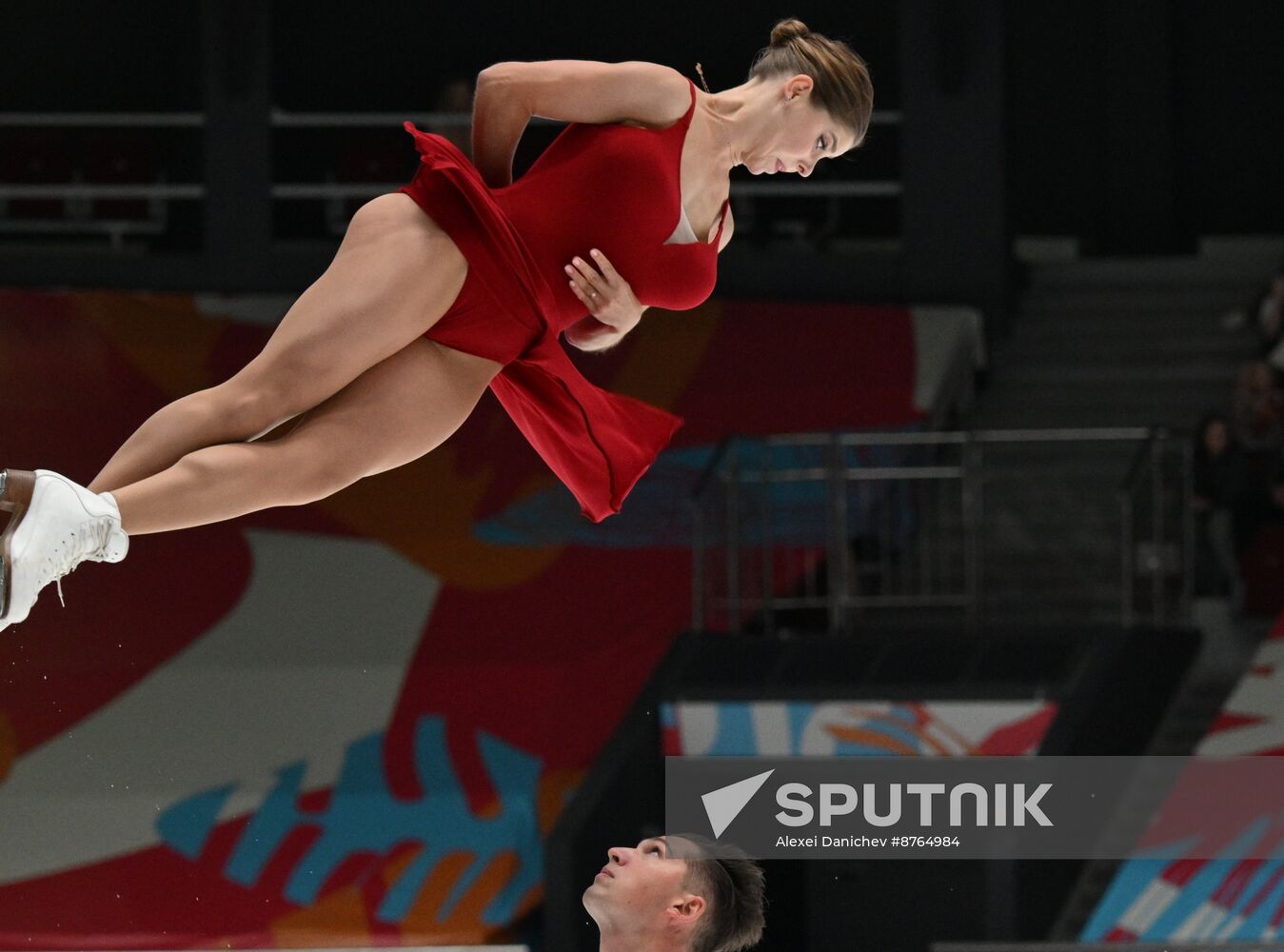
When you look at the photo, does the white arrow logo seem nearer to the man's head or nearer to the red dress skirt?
the man's head

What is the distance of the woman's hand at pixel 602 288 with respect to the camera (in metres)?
3.44

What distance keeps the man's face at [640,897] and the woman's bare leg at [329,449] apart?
0.88 m

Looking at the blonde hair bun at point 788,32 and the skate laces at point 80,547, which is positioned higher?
the blonde hair bun at point 788,32

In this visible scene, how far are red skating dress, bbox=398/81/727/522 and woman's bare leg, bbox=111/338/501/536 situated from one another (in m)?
0.08

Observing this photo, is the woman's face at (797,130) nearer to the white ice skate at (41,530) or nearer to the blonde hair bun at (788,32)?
the blonde hair bun at (788,32)

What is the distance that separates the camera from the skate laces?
2.91m

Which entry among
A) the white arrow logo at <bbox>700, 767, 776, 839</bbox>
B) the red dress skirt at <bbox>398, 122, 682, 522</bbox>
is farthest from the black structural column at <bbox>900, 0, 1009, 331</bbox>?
the red dress skirt at <bbox>398, 122, 682, 522</bbox>

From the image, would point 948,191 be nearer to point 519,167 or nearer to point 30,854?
point 519,167

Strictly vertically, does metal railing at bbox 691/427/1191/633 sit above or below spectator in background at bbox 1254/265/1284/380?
below

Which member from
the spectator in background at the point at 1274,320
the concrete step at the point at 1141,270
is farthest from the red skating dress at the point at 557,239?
the concrete step at the point at 1141,270

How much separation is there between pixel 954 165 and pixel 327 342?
8.44 meters

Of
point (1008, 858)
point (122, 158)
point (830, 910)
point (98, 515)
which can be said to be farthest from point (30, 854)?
point (98, 515)

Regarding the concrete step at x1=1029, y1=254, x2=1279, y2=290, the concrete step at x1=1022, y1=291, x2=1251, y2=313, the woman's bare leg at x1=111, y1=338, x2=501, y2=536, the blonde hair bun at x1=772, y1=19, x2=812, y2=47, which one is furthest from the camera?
the concrete step at x1=1029, y1=254, x2=1279, y2=290

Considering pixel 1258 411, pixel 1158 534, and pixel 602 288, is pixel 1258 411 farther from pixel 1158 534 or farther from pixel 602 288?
pixel 602 288
